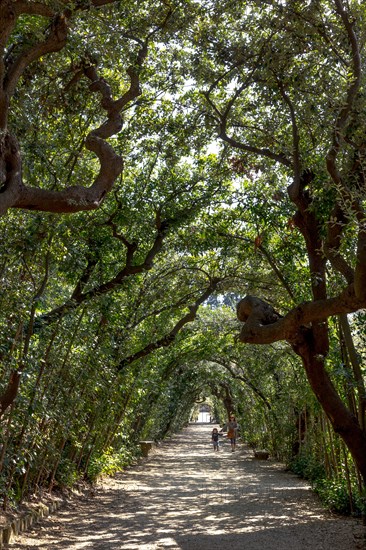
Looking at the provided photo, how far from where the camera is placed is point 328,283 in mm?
8680

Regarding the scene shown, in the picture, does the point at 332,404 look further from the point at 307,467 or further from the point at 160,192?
the point at 307,467

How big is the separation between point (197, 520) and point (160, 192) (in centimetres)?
503

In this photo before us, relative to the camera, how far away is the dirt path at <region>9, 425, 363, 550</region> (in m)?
6.67

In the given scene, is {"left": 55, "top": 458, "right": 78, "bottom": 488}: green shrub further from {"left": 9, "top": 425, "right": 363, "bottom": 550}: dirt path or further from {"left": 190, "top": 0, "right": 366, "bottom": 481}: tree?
{"left": 190, "top": 0, "right": 366, "bottom": 481}: tree

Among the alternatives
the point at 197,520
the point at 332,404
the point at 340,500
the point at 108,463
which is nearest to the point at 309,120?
the point at 332,404

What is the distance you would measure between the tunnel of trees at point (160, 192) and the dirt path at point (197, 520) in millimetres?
568

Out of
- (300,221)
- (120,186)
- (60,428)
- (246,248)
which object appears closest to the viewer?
(300,221)

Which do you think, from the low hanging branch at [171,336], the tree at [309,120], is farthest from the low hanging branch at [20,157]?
the low hanging branch at [171,336]

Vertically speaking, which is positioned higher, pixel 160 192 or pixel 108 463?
pixel 160 192

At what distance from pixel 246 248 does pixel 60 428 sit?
440cm

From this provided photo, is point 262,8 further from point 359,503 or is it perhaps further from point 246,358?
point 246,358

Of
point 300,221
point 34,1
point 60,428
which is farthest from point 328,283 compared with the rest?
point 34,1

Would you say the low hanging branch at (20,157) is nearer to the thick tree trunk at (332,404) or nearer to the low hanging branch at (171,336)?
the thick tree trunk at (332,404)

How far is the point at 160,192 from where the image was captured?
396 inches
